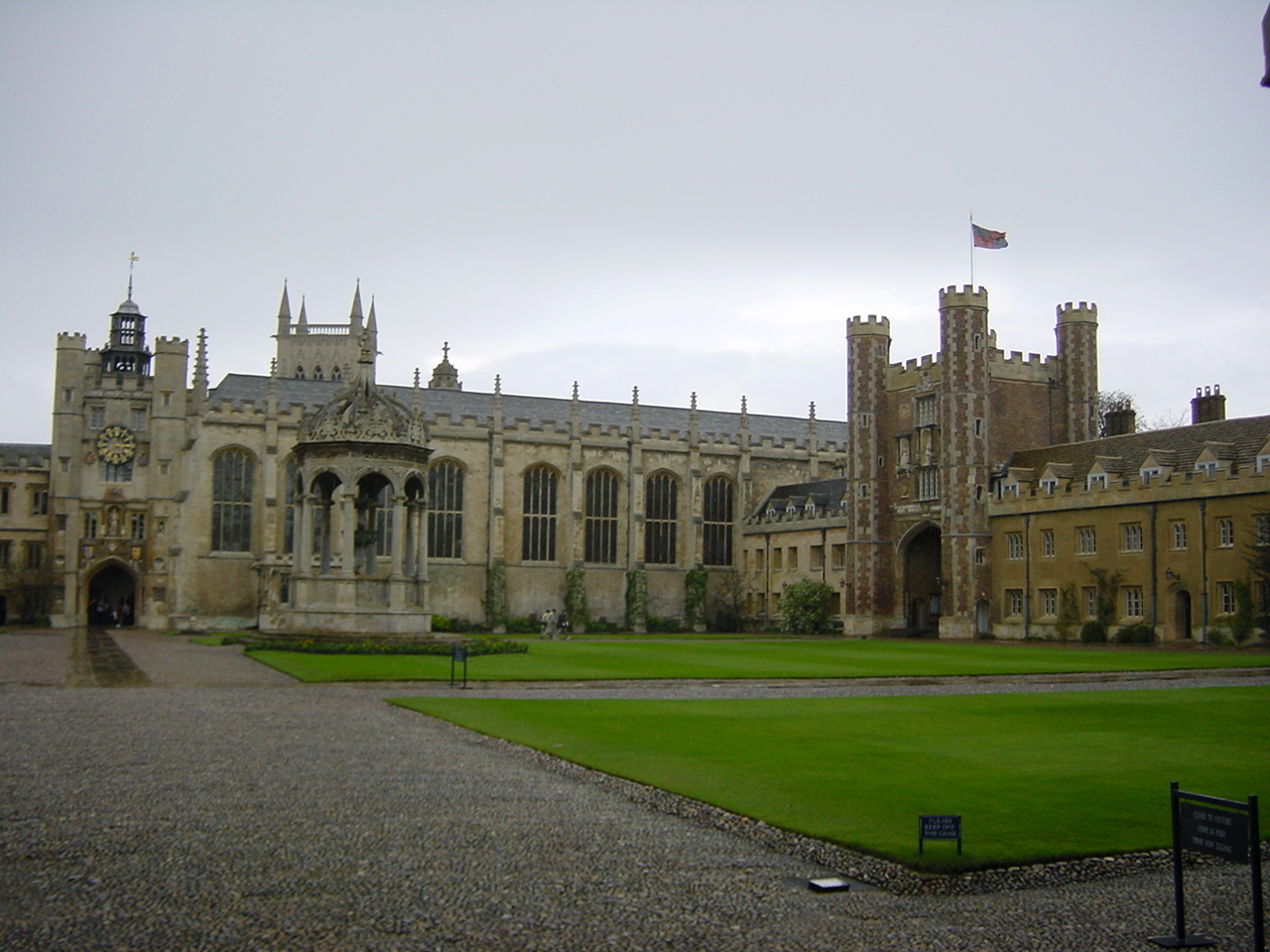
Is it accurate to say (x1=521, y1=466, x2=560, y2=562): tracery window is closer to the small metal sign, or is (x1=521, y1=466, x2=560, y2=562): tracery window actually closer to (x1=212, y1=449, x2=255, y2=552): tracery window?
(x1=212, y1=449, x2=255, y2=552): tracery window

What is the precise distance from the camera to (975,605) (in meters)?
51.9

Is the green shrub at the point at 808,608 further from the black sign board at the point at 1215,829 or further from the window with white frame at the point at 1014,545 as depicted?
the black sign board at the point at 1215,829

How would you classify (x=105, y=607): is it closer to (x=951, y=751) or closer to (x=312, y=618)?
(x=312, y=618)

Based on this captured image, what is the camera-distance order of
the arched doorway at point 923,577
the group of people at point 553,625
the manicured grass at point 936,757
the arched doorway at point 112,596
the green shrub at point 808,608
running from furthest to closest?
the arched doorway at point 112,596 < the green shrub at point 808,608 < the arched doorway at point 923,577 < the group of people at point 553,625 < the manicured grass at point 936,757

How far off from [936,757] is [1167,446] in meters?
36.2

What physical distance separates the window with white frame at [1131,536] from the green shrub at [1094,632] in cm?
290

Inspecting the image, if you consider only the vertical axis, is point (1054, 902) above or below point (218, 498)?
below

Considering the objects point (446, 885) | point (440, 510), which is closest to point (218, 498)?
point (440, 510)

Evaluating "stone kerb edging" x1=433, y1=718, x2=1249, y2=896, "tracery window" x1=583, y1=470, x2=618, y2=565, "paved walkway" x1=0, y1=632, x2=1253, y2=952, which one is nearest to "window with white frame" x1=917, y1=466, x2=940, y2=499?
"tracery window" x1=583, y1=470, x2=618, y2=565

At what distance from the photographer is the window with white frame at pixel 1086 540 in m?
47.0

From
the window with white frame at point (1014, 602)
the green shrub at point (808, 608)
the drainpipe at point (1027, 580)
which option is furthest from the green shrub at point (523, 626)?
the drainpipe at point (1027, 580)

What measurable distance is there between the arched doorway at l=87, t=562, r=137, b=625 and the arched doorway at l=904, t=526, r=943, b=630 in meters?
38.3

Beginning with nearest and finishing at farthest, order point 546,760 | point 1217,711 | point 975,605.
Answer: point 546,760
point 1217,711
point 975,605

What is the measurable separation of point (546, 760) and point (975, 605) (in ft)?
132
